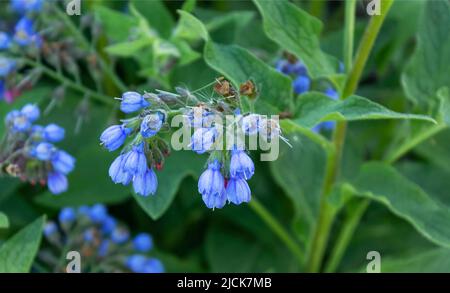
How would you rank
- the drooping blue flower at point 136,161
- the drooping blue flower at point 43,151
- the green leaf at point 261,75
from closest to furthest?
the drooping blue flower at point 136,161, the green leaf at point 261,75, the drooping blue flower at point 43,151

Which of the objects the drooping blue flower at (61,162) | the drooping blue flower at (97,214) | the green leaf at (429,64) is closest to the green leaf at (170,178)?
the drooping blue flower at (61,162)

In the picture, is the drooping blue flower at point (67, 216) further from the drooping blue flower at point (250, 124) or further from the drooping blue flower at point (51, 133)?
the drooping blue flower at point (250, 124)

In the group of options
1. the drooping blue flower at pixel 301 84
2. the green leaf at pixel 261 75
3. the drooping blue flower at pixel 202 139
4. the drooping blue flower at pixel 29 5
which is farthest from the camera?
the drooping blue flower at pixel 29 5

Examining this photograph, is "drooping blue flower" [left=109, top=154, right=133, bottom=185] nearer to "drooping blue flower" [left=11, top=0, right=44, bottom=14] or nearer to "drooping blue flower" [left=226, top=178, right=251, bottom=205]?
"drooping blue flower" [left=226, top=178, right=251, bottom=205]

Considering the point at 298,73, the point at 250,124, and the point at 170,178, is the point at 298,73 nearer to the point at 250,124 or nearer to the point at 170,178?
the point at 170,178

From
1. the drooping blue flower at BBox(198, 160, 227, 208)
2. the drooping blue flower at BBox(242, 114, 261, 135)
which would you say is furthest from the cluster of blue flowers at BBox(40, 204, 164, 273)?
the drooping blue flower at BBox(242, 114, 261, 135)

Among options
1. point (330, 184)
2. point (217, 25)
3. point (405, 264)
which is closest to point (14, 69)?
point (217, 25)
